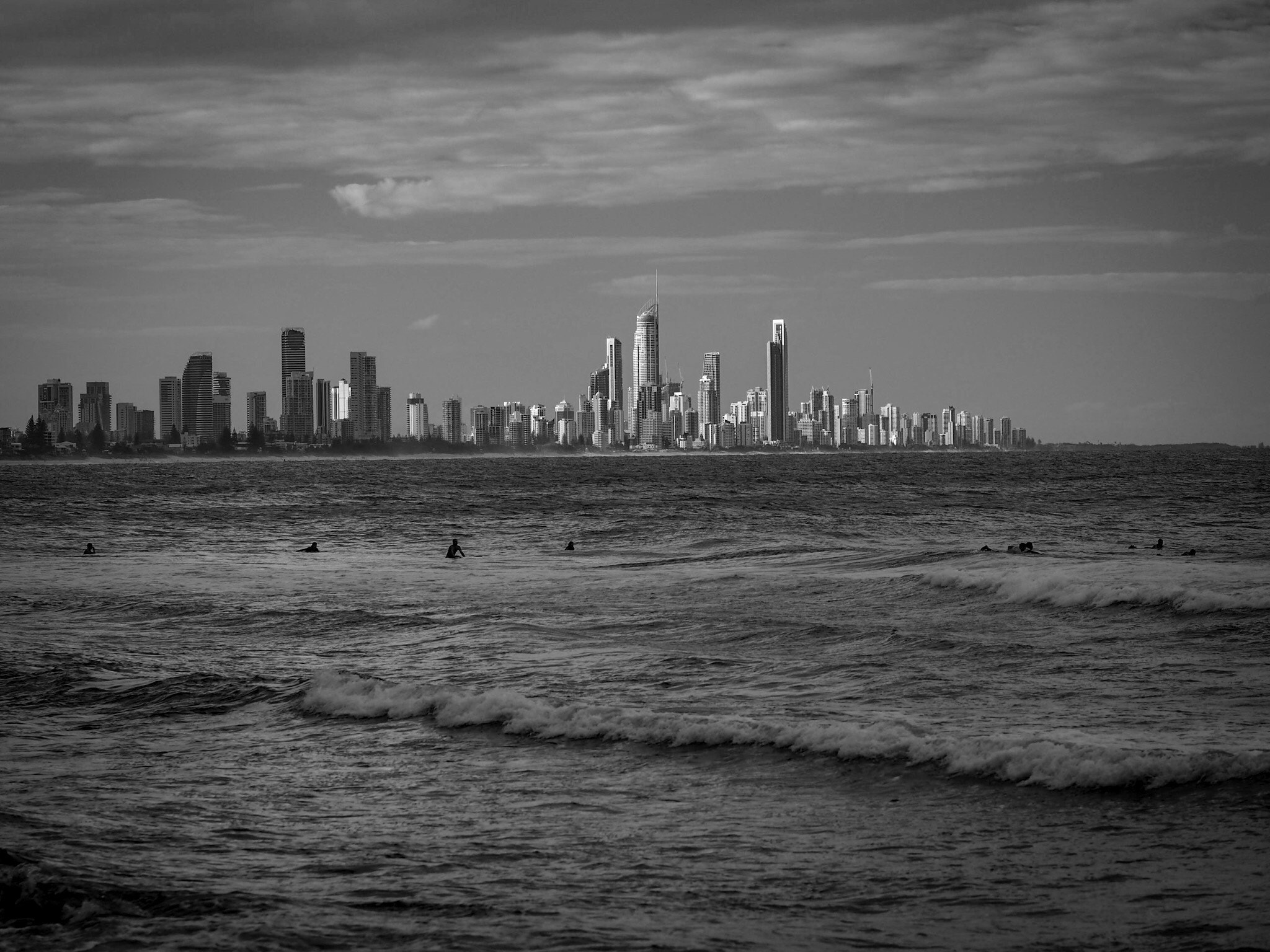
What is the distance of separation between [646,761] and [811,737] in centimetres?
173

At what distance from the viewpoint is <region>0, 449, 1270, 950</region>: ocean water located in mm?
8352

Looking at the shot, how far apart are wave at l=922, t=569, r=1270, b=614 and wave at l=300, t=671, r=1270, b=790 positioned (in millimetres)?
11996

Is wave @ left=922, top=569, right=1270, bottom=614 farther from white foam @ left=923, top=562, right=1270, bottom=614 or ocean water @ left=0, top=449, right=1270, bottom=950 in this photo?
ocean water @ left=0, top=449, right=1270, bottom=950

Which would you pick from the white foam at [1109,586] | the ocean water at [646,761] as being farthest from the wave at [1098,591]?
the ocean water at [646,761]

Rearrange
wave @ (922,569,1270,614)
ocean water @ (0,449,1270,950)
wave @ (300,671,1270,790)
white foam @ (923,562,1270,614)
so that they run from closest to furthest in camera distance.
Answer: ocean water @ (0,449,1270,950), wave @ (300,671,1270,790), wave @ (922,569,1270,614), white foam @ (923,562,1270,614)

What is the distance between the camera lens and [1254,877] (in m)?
8.66

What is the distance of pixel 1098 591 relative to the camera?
82.6 feet

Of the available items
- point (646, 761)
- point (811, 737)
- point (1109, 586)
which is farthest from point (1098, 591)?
point (646, 761)

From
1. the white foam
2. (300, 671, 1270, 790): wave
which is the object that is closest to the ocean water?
(300, 671, 1270, 790): wave

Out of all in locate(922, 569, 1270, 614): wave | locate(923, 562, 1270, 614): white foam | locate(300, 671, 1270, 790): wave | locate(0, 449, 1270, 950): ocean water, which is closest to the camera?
locate(0, 449, 1270, 950): ocean water

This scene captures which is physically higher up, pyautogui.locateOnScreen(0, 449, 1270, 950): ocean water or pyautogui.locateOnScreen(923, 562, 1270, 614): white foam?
pyautogui.locateOnScreen(923, 562, 1270, 614): white foam

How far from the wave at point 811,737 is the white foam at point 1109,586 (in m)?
12.1

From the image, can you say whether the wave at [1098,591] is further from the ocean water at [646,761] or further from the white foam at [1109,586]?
the ocean water at [646,761]

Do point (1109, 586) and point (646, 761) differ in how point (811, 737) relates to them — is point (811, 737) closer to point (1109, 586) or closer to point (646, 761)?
point (646, 761)
